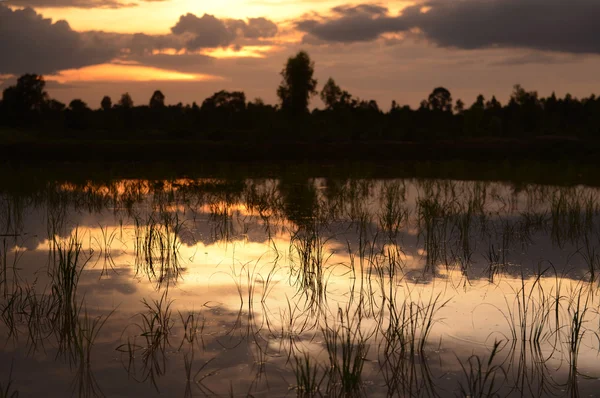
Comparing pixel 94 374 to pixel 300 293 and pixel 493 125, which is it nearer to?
pixel 300 293

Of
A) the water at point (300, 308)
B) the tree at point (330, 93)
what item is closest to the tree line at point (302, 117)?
the tree at point (330, 93)

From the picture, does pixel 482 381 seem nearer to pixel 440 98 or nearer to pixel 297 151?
pixel 297 151

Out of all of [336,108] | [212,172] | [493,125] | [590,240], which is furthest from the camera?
[336,108]

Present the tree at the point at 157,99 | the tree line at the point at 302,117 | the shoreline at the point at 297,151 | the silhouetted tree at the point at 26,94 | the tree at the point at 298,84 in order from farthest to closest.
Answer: the tree at the point at 157,99 → the tree at the point at 298,84 → the silhouetted tree at the point at 26,94 → the tree line at the point at 302,117 → the shoreline at the point at 297,151

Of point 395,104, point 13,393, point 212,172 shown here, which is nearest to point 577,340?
point 13,393

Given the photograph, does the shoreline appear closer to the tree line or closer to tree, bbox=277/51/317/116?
the tree line

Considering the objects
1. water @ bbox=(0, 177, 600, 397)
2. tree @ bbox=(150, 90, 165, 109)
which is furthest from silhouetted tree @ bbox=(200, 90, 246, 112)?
water @ bbox=(0, 177, 600, 397)

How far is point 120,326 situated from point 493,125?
2003 inches

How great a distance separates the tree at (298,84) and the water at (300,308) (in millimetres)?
53200

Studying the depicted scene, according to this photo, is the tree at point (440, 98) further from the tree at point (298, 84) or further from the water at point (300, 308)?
the water at point (300, 308)

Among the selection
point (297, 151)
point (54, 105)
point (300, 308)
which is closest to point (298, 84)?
point (54, 105)

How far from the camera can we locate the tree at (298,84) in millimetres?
64062

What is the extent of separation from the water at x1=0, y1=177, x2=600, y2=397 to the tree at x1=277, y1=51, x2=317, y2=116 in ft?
175

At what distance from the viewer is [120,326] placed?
18.8 ft
